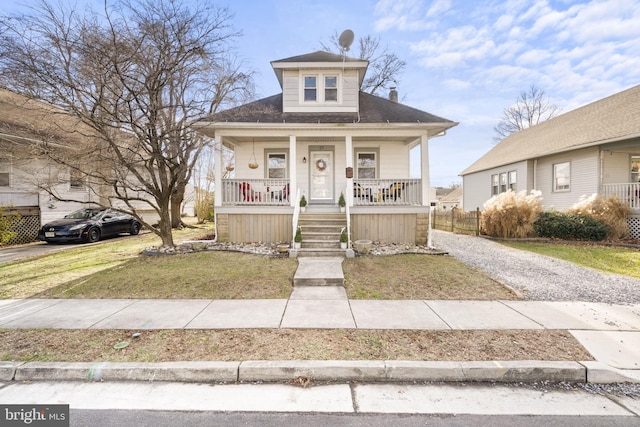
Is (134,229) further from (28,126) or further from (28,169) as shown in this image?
(28,126)

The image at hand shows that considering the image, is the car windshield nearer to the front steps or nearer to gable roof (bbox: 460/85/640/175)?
the front steps

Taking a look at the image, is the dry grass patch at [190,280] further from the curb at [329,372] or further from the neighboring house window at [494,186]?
the neighboring house window at [494,186]

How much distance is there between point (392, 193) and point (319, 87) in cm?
525

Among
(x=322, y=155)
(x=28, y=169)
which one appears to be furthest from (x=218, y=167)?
(x=28, y=169)

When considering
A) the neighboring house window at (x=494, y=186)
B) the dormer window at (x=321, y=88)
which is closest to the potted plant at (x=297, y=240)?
the dormer window at (x=321, y=88)

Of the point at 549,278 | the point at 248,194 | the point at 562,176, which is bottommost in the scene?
the point at 549,278

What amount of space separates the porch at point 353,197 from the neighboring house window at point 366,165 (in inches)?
61.1

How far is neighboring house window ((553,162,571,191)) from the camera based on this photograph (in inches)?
544

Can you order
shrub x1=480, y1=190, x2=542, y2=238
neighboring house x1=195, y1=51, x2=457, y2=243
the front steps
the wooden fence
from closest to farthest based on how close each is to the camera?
the front steps
neighboring house x1=195, y1=51, x2=457, y2=243
shrub x1=480, y1=190, x2=542, y2=238
the wooden fence

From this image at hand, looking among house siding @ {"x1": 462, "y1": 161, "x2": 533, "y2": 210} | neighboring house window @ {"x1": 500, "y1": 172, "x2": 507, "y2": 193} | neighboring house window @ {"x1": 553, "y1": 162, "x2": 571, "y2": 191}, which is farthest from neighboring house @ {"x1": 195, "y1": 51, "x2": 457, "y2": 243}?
neighboring house window @ {"x1": 500, "y1": 172, "x2": 507, "y2": 193}

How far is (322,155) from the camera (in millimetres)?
11586

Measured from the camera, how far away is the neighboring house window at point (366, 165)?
11648 mm

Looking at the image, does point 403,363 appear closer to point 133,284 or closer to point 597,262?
point 133,284

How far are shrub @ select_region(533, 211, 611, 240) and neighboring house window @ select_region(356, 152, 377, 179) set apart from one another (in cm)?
720
